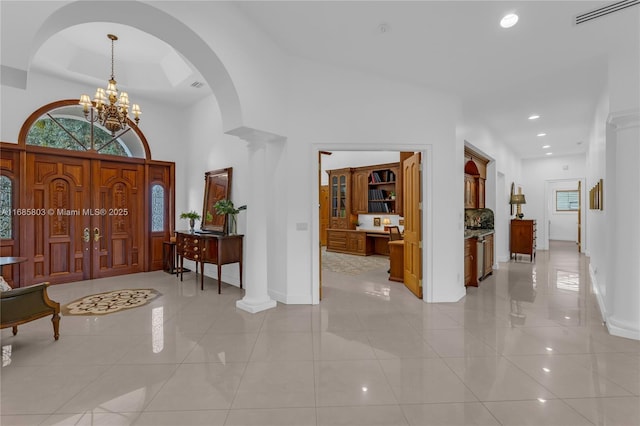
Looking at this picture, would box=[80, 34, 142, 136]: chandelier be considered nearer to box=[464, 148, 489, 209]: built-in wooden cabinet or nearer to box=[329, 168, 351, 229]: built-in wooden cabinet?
box=[464, 148, 489, 209]: built-in wooden cabinet

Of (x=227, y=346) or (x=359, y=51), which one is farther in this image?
(x=359, y=51)

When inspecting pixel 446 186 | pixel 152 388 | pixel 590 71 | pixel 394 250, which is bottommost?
pixel 152 388

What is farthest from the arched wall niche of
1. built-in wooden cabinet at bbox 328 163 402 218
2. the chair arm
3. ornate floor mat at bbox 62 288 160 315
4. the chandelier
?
built-in wooden cabinet at bbox 328 163 402 218

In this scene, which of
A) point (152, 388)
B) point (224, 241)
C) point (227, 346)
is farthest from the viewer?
point (224, 241)

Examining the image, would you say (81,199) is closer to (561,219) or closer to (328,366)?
(328,366)

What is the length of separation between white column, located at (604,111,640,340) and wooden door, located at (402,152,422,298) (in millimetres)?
2113

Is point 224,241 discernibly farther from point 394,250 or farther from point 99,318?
point 394,250

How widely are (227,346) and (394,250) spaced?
3.60 metres

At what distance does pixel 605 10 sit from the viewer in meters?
2.86

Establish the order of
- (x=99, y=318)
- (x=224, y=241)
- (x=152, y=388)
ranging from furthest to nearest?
1. (x=224, y=241)
2. (x=99, y=318)
3. (x=152, y=388)

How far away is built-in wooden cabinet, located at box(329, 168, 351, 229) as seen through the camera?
9.46m

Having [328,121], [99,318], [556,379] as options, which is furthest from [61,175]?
[556,379]

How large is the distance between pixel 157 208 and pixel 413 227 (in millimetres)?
5299

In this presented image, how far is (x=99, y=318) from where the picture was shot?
12.5 ft
